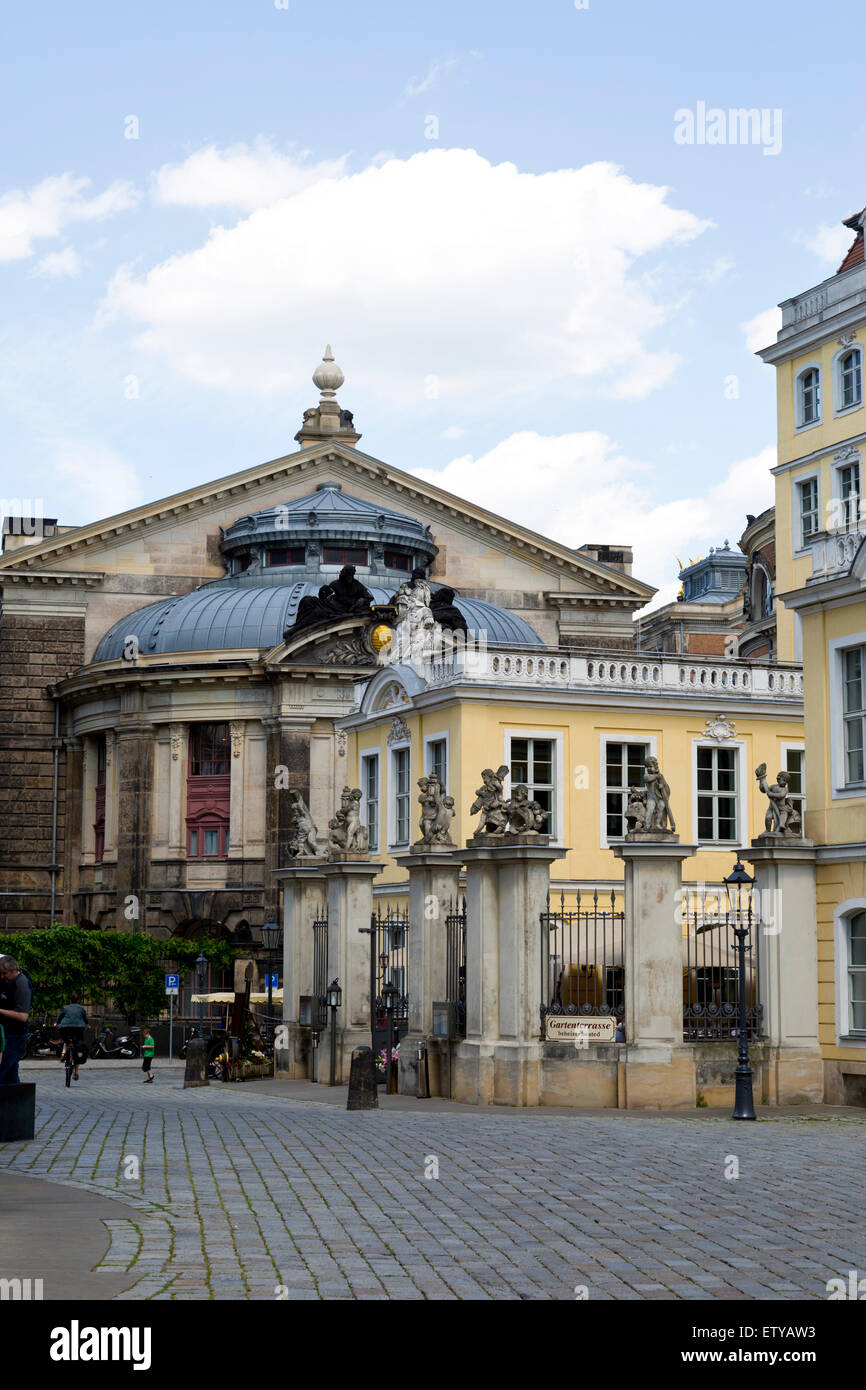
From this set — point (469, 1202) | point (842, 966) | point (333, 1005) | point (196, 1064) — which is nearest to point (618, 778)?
point (333, 1005)

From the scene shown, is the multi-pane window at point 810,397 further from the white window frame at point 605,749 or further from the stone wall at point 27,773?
the stone wall at point 27,773

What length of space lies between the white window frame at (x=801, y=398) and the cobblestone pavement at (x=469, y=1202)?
30.9 metres

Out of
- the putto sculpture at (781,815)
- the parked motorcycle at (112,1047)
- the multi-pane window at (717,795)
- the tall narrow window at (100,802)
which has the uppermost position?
the tall narrow window at (100,802)

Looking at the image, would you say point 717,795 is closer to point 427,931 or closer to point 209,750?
point 427,931

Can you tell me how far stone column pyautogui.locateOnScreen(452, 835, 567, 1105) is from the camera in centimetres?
2942

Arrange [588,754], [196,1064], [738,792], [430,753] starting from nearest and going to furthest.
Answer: [196,1064]
[588,754]
[430,753]
[738,792]

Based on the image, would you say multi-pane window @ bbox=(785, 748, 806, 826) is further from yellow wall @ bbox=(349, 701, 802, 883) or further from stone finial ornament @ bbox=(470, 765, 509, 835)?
stone finial ornament @ bbox=(470, 765, 509, 835)

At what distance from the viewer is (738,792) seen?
132 ft

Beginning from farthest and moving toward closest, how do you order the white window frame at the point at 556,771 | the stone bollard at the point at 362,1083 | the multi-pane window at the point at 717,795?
1. the multi-pane window at the point at 717,795
2. the white window frame at the point at 556,771
3. the stone bollard at the point at 362,1083

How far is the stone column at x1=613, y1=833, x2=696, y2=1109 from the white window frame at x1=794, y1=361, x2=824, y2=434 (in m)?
28.0

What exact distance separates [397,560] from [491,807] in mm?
43344

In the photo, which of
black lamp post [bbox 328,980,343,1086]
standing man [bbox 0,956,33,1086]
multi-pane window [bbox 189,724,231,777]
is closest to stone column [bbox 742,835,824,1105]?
black lamp post [bbox 328,980,343,1086]

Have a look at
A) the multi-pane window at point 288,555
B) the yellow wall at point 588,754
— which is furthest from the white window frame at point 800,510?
→ the multi-pane window at point 288,555

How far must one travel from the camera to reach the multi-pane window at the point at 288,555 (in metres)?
71.8
